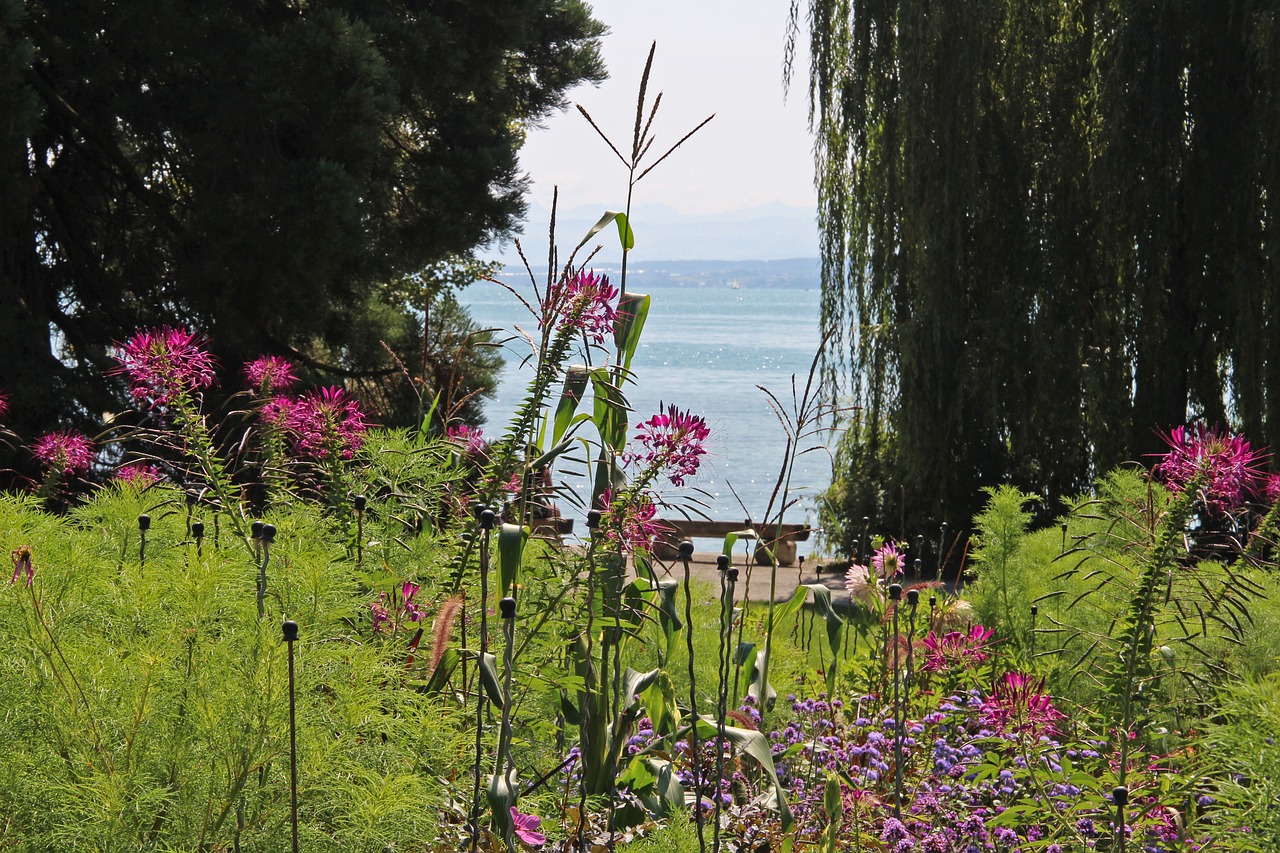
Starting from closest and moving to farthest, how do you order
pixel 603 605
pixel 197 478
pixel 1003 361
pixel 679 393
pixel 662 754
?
pixel 603 605, pixel 662 754, pixel 197 478, pixel 1003 361, pixel 679 393

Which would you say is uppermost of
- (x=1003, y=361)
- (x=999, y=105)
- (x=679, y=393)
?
(x=999, y=105)

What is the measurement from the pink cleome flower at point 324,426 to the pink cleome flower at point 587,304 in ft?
2.22

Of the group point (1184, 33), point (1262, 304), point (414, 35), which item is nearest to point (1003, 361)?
point (1262, 304)

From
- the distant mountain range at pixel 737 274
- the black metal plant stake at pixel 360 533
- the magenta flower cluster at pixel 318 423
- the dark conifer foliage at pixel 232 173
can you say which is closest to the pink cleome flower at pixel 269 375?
the magenta flower cluster at pixel 318 423

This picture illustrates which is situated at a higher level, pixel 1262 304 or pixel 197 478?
pixel 1262 304

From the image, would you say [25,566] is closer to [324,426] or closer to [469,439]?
[324,426]

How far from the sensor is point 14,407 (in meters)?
6.71

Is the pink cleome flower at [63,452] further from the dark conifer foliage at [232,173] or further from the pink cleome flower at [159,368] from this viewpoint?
the dark conifer foliage at [232,173]

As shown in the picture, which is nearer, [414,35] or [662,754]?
[662,754]

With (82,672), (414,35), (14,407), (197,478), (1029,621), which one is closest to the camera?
(82,672)

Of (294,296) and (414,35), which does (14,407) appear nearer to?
(294,296)

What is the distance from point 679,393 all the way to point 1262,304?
27.1 m

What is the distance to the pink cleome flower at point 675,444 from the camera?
6.05 feet

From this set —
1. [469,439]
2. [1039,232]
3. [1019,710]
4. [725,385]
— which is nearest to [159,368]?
[469,439]
